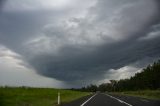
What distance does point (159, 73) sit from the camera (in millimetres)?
151500

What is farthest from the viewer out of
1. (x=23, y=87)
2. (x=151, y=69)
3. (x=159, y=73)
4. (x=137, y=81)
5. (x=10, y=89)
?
(x=137, y=81)

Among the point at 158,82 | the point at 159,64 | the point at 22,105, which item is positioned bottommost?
the point at 22,105

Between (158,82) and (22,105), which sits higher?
(158,82)

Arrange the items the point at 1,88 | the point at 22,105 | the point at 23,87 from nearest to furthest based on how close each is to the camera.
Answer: the point at 22,105, the point at 1,88, the point at 23,87

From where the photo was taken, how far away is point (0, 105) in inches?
1038

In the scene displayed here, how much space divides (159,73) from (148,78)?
8.77 metres

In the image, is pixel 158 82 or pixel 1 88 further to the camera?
pixel 158 82

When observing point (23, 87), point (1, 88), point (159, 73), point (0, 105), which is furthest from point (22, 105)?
point (159, 73)

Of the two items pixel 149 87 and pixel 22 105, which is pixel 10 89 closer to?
pixel 22 105

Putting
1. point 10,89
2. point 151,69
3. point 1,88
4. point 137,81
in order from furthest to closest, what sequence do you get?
point 137,81 < point 151,69 < point 10,89 < point 1,88

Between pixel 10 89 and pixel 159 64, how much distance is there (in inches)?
4522

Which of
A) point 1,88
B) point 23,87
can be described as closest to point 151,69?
point 23,87

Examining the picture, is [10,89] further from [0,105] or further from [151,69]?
[151,69]

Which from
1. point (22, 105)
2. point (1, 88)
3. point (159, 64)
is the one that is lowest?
point (22, 105)
